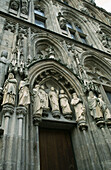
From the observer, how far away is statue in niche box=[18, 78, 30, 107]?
11.9 feet

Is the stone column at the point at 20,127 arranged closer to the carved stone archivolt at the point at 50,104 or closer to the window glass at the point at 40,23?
the carved stone archivolt at the point at 50,104

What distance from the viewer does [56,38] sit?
811cm

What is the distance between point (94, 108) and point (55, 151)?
1.97 meters

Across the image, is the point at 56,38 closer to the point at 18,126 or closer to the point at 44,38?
the point at 44,38

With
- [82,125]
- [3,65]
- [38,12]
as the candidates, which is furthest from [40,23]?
[82,125]

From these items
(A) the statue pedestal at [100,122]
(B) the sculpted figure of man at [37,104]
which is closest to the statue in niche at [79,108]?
(A) the statue pedestal at [100,122]

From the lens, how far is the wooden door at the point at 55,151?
3.77 metres

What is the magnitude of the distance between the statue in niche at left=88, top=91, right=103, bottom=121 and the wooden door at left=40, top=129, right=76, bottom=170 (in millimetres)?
1211

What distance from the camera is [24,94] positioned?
3770mm

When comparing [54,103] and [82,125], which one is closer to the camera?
[82,125]

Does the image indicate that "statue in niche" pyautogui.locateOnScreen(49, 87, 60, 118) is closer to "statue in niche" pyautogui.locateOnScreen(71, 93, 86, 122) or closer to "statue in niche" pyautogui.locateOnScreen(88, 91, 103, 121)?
"statue in niche" pyautogui.locateOnScreen(71, 93, 86, 122)

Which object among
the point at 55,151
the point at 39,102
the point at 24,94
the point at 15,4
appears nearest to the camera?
the point at 24,94

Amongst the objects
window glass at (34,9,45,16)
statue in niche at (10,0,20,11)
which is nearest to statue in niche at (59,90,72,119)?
statue in niche at (10,0,20,11)

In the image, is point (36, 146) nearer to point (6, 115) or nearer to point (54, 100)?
point (6, 115)
